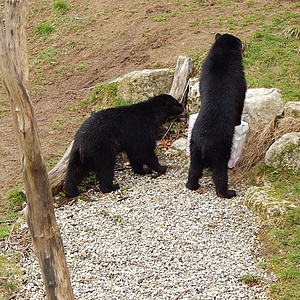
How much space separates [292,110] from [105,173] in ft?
9.02

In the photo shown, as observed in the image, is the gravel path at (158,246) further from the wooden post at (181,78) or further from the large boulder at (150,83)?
the large boulder at (150,83)

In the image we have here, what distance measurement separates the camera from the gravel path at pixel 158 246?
6.06 metres

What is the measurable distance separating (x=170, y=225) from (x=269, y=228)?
3.71ft

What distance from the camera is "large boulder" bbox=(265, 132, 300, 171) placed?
778 centimetres

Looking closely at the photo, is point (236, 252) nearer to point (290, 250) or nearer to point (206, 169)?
point (290, 250)

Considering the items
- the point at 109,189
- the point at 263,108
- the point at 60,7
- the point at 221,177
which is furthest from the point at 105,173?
the point at 60,7

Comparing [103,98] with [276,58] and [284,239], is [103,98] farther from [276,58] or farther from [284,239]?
[284,239]

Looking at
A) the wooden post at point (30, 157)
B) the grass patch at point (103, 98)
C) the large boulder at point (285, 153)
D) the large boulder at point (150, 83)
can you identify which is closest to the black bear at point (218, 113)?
the large boulder at point (285, 153)

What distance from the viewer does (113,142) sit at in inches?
326

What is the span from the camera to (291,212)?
6.94 metres

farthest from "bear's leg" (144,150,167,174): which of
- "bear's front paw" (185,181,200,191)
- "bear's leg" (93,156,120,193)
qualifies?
"bear's front paw" (185,181,200,191)

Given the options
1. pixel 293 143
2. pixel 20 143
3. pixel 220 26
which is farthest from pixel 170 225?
pixel 220 26

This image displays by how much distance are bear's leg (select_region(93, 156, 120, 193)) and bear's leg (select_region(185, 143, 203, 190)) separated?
1064mm

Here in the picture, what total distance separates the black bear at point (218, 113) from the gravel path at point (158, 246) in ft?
1.02
